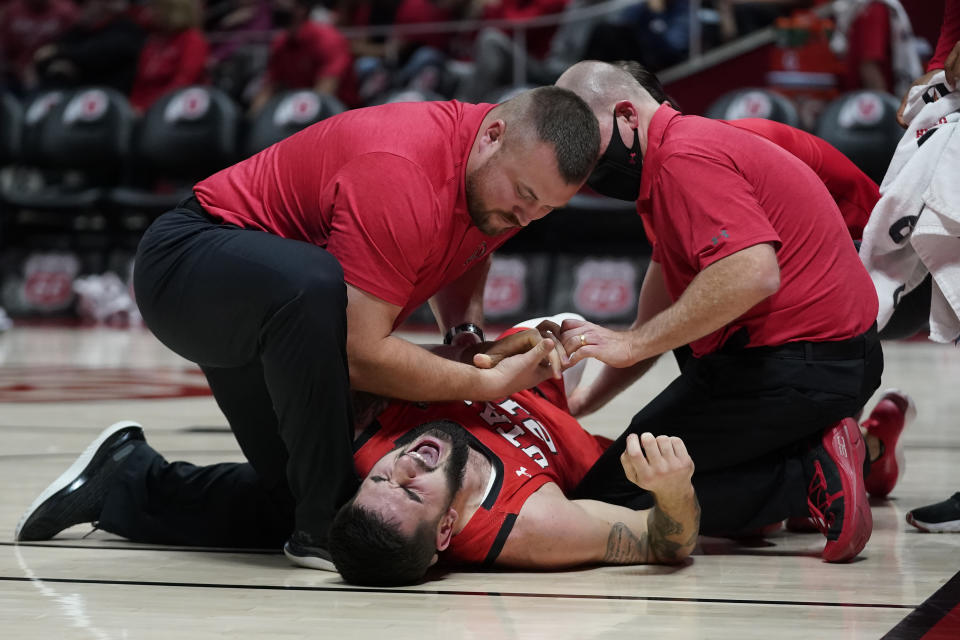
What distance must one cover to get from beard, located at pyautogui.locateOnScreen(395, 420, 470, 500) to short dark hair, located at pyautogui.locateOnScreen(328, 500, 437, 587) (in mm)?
122

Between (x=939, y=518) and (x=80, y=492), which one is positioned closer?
(x=80, y=492)

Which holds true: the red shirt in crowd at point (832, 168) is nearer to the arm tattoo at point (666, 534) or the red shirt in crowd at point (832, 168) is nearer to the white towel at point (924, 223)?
the white towel at point (924, 223)

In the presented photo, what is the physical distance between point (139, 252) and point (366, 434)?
0.67 meters

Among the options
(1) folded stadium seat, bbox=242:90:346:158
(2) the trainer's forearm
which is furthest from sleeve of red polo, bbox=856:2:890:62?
(2) the trainer's forearm

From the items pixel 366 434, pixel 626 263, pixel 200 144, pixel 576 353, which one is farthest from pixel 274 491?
pixel 200 144

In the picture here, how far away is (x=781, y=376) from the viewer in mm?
3008

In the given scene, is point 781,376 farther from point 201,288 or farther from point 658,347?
point 201,288

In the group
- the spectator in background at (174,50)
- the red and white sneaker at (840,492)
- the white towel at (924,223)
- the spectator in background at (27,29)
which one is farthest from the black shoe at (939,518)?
the spectator in background at (27,29)

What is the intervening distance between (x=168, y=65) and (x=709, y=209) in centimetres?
918

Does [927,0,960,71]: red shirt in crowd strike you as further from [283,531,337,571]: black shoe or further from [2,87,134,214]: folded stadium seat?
[2,87,134,214]: folded stadium seat

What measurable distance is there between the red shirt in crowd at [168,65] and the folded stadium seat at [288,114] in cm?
145

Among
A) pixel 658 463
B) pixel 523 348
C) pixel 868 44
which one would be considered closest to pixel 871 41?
pixel 868 44

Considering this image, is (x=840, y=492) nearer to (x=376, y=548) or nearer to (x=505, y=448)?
(x=505, y=448)

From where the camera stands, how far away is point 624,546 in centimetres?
285
